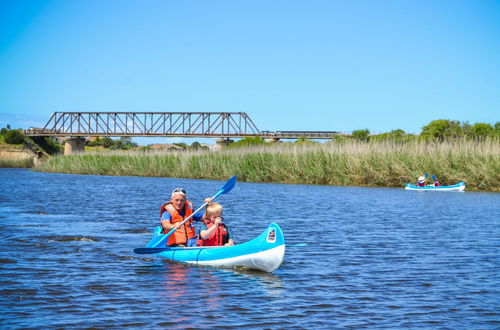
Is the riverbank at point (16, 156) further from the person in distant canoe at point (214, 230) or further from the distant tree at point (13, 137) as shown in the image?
the person in distant canoe at point (214, 230)

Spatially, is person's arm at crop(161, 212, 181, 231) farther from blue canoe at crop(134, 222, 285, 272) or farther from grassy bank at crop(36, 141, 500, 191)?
grassy bank at crop(36, 141, 500, 191)

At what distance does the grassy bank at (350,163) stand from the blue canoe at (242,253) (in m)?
25.8

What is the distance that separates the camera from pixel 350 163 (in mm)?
38594

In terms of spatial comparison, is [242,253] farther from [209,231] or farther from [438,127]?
[438,127]

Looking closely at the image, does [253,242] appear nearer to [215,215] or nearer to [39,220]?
[215,215]

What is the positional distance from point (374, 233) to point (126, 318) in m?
9.61

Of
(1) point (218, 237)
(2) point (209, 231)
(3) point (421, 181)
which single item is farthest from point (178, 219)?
(3) point (421, 181)

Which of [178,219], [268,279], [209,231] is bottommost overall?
[268,279]

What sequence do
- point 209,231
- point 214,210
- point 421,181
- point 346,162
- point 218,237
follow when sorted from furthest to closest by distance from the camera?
point 346,162
point 421,181
point 218,237
point 209,231
point 214,210

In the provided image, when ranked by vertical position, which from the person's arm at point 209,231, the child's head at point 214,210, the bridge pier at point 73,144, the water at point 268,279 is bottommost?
the water at point 268,279

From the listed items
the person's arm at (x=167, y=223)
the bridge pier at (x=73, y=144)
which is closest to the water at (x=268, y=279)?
the person's arm at (x=167, y=223)

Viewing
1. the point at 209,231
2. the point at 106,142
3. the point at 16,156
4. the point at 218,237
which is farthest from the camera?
the point at 106,142

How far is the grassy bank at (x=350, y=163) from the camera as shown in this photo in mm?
34688

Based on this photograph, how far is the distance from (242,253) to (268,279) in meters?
0.63
